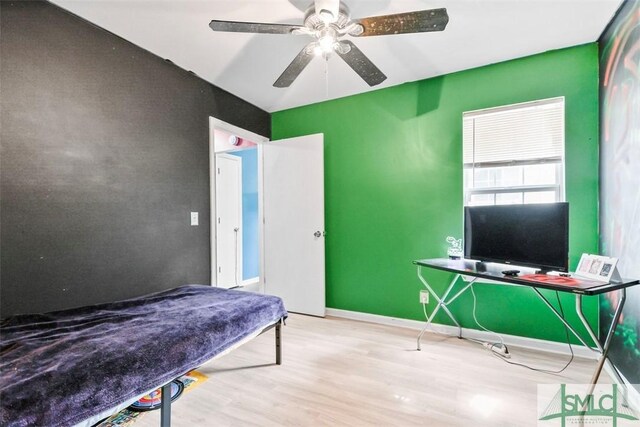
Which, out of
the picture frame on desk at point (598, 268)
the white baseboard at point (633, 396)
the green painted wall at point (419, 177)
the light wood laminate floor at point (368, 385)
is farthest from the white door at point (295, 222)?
the white baseboard at point (633, 396)

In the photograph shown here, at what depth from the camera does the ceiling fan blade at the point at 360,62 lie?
187cm

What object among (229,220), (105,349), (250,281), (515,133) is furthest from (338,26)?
(250,281)

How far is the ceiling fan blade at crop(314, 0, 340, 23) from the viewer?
160 cm

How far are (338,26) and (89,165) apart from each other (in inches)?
78.0

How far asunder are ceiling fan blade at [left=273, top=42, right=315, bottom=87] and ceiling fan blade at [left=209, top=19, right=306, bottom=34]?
0.20 meters

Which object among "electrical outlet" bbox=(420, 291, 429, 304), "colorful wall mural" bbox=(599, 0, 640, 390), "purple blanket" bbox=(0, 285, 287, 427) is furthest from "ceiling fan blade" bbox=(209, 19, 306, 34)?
"electrical outlet" bbox=(420, 291, 429, 304)

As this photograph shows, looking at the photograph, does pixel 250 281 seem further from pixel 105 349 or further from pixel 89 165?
pixel 105 349

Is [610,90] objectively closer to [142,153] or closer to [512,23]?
[512,23]

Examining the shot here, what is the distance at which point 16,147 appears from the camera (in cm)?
171

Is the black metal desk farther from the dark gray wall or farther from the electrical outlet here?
the dark gray wall

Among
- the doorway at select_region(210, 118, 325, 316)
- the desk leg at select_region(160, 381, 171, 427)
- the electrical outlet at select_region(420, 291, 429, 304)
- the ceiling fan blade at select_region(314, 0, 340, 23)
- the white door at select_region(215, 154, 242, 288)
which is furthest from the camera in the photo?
the white door at select_region(215, 154, 242, 288)

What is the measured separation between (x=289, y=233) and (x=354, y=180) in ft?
3.42

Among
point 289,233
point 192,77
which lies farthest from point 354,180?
point 192,77

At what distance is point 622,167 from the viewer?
189cm
